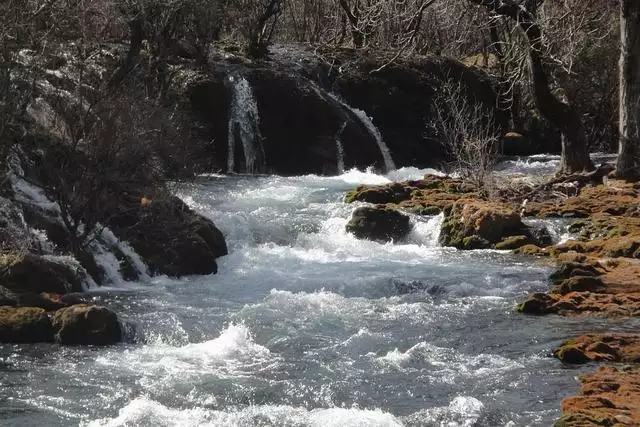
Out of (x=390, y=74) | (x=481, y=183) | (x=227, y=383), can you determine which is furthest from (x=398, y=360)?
(x=390, y=74)

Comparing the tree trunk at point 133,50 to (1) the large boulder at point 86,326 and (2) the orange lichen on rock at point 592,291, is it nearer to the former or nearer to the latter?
(1) the large boulder at point 86,326

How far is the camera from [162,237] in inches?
646

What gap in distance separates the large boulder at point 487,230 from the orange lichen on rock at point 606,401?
7.74 m

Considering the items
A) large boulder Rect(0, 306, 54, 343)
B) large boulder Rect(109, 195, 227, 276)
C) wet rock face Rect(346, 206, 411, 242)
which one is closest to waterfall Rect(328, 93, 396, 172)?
wet rock face Rect(346, 206, 411, 242)

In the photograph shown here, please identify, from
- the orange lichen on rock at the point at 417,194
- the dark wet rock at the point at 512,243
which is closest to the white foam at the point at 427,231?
the orange lichen on rock at the point at 417,194

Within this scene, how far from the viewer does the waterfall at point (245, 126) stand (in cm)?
2645

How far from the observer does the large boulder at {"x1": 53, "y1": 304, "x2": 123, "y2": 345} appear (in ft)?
38.0

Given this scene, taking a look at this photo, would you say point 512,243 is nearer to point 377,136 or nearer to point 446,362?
point 446,362

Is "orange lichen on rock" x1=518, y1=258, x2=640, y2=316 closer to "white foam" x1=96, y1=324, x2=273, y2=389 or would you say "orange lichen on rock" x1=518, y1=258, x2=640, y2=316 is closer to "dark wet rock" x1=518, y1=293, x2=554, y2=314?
"dark wet rock" x1=518, y1=293, x2=554, y2=314

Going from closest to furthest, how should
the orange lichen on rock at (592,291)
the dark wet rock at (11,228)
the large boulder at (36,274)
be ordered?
the large boulder at (36,274)
the orange lichen on rock at (592,291)
the dark wet rock at (11,228)

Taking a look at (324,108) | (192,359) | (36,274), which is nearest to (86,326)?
(192,359)

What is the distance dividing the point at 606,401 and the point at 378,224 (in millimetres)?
10235

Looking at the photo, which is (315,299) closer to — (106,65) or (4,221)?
(4,221)

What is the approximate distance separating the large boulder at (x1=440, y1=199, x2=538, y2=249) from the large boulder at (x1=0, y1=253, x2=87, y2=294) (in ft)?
24.6
